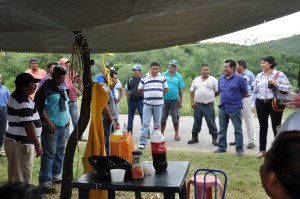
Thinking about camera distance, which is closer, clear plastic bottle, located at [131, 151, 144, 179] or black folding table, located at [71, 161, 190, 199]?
black folding table, located at [71, 161, 190, 199]

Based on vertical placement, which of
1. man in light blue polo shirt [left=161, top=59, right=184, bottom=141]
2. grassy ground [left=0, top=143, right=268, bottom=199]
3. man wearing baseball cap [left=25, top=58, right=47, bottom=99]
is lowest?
grassy ground [left=0, top=143, right=268, bottom=199]

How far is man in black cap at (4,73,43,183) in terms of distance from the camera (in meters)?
4.03

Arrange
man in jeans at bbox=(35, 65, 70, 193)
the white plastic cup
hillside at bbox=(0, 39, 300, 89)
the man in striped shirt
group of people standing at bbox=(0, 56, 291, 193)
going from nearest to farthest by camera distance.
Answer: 1. the white plastic cup
2. group of people standing at bbox=(0, 56, 291, 193)
3. man in jeans at bbox=(35, 65, 70, 193)
4. the man in striped shirt
5. hillside at bbox=(0, 39, 300, 89)

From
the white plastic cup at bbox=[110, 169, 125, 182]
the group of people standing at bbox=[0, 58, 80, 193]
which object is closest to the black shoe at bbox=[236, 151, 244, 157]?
the group of people standing at bbox=[0, 58, 80, 193]

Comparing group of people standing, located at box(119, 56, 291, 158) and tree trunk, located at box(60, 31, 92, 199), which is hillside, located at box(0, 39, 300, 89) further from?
tree trunk, located at box(60, 31, 92, 199)

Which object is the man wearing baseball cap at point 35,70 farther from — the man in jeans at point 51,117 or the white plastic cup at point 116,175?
the white plastic cup at point 116,175

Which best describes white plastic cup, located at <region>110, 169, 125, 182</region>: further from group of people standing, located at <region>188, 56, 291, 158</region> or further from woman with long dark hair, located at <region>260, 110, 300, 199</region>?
group of people standing, located at <region>188, 56, 291, 158</region>

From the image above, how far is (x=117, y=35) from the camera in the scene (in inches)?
148

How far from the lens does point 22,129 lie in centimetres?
414

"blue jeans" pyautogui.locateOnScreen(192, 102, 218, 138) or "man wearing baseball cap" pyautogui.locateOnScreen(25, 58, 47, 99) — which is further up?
"man wearing baseball cap" pyautogui.locateOnScreen(25, 58, 47, 99)

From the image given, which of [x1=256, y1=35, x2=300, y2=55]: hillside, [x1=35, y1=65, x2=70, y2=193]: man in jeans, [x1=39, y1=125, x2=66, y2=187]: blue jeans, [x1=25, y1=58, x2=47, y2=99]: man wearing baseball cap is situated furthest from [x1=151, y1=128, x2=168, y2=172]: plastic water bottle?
[x1=256, y1=35, x2=300, y2=55]: hillside

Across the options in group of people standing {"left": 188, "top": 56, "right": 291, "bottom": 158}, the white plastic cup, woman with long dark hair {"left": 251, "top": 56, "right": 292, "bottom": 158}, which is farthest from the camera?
group of people standing {"left": 188, "top": 56, "right": 291, "bottom": 158}

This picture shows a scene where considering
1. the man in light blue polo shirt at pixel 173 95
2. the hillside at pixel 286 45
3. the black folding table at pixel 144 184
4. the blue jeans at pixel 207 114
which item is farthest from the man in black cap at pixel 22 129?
the hillside at pixel 286 45

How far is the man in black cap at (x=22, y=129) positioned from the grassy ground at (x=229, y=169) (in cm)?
55
